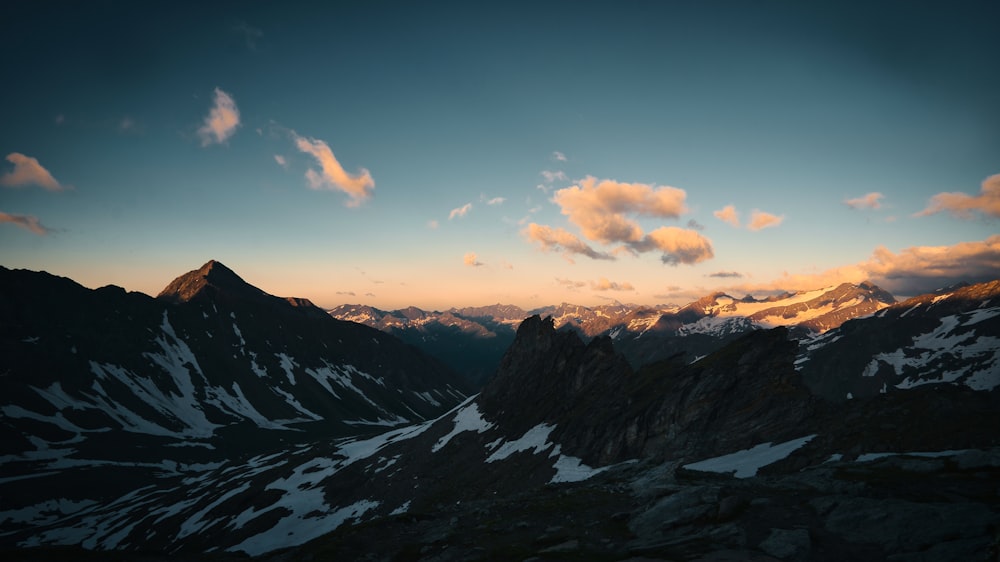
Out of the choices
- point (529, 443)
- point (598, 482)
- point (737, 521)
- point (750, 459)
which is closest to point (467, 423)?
point (529, 443)

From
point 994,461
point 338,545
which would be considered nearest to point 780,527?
point 994,461

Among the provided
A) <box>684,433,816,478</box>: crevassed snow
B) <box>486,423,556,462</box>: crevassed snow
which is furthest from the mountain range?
<box>486,423,556,462</box>: crevassed snow

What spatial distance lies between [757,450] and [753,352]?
21717 mm

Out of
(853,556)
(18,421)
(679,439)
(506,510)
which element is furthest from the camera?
(18,421)

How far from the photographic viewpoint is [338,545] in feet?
131

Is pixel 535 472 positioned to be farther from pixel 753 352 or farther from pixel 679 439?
pixel 753 352

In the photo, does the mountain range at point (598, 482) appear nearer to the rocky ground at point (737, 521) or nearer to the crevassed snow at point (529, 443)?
the rocky ground at point (737, 521)

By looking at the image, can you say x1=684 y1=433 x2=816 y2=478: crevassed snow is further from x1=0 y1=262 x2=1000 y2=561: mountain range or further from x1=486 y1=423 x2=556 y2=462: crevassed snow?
x1=486 y1=423 x2=556 y2=462: crevassed snow

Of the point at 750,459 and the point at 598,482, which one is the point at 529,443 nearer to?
the point at 598,482

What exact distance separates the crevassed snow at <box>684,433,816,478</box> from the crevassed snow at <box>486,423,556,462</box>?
33763mm

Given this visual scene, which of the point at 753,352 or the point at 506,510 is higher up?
the point at 753,352

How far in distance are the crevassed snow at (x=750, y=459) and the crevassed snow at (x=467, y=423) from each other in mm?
63143

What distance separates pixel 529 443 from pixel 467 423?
33.0 metres

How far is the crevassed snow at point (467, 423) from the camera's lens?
111 meters
